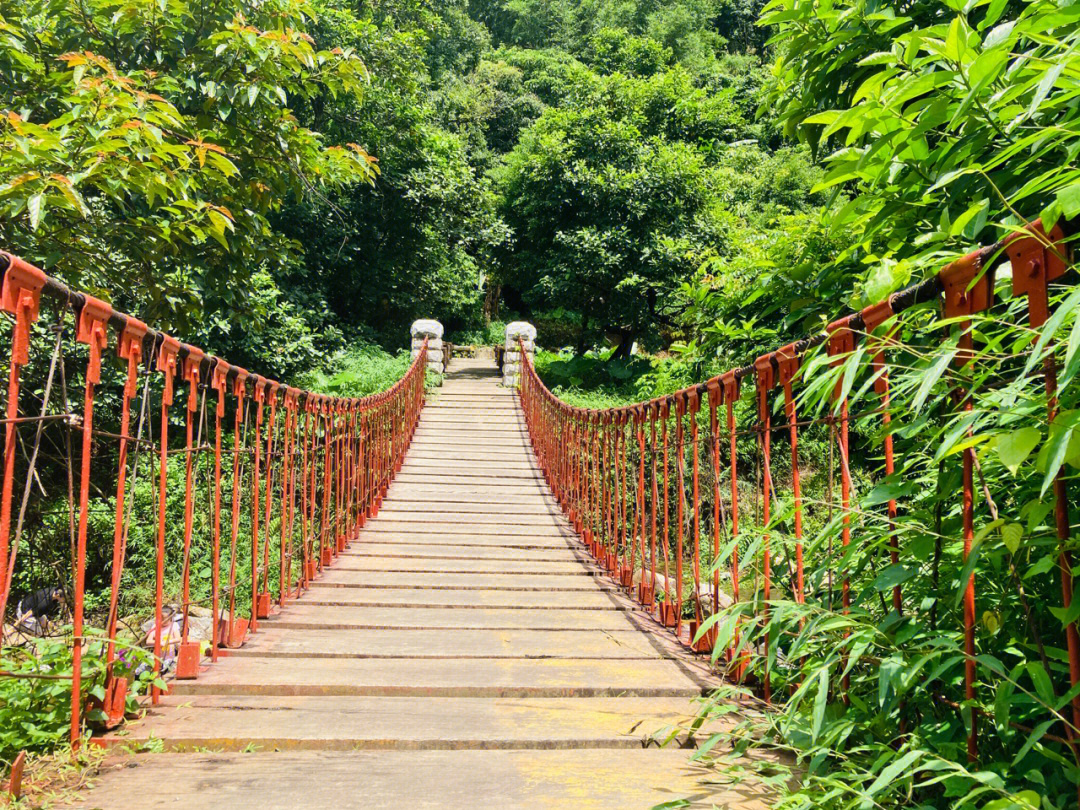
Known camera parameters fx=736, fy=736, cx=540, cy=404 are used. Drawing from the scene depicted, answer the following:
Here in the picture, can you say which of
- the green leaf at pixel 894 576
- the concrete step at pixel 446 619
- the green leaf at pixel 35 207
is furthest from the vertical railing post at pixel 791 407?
the green leaf at pixel 35 207

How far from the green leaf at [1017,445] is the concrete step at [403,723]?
1212 millimetres

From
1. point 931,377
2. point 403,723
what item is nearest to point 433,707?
point 403,723

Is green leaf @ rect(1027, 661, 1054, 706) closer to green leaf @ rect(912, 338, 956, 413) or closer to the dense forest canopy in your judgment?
the dense forest canopy

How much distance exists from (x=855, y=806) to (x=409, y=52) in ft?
54.8

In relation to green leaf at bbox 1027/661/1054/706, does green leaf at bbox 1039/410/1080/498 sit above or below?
above

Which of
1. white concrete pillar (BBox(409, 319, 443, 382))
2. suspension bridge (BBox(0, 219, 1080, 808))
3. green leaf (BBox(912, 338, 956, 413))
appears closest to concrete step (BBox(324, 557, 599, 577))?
suspension bridge (BBox(0, 219, 1080, 808))

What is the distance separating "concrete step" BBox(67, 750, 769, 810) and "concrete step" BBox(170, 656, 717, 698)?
1.44 ft

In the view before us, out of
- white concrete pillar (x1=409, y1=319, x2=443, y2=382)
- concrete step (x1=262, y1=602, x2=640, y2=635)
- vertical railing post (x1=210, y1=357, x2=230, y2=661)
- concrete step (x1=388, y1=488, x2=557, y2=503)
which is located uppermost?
white concrete pillar (x1=409, y1=319, x2=443, y2=382)

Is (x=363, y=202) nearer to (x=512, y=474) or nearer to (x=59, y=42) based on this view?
(x=512, y=474)

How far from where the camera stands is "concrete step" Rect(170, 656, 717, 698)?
2.35 meters

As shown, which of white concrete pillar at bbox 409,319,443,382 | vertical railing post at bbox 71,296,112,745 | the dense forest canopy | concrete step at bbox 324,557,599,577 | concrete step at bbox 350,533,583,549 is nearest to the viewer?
the dense forest canopy

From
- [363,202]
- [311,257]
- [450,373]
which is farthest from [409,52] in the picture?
[450,373]

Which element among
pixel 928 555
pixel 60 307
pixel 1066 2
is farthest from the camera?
A: pixel 60 307

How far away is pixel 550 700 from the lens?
2.36 metres
